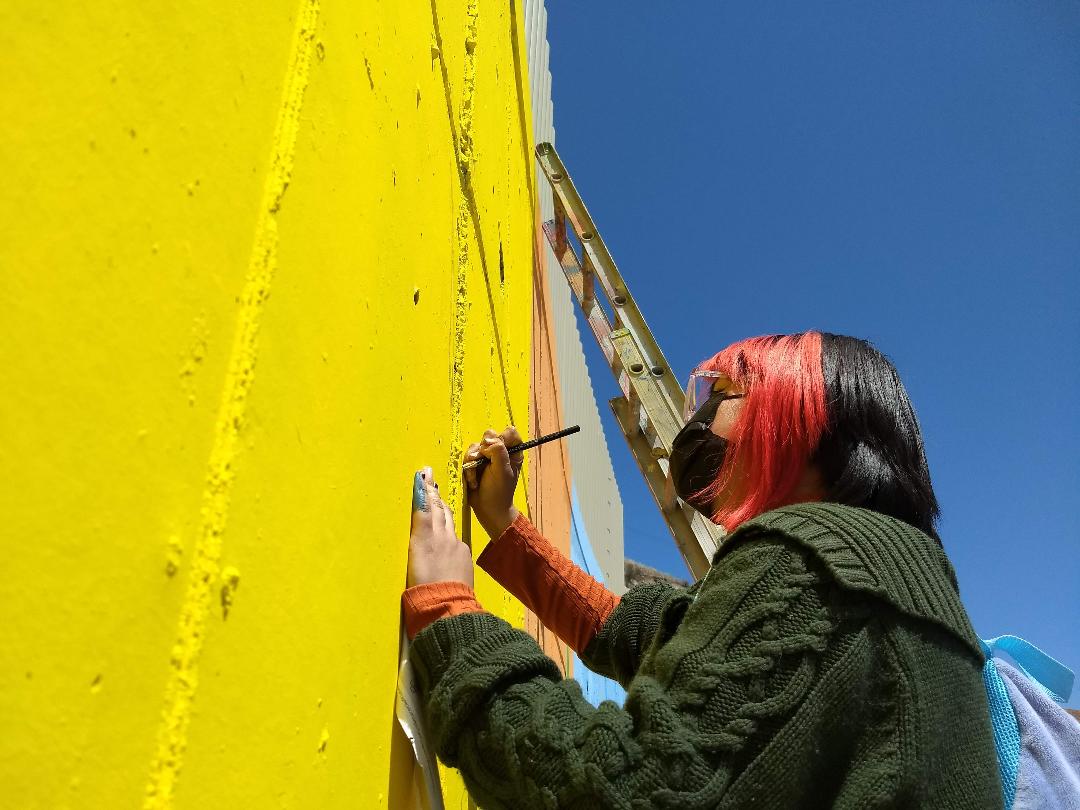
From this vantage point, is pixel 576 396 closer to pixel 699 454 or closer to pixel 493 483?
pixel 493 483

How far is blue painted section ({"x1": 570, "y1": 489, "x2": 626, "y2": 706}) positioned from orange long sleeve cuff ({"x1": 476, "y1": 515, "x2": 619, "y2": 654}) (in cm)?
314

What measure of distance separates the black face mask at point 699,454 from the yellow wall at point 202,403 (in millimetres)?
527

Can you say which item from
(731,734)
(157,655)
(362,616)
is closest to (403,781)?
(362,616)

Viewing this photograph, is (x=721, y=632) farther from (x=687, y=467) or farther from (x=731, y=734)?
(x=687, y=467)

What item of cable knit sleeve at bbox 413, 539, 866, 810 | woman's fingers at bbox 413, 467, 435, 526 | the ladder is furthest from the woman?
the ladder

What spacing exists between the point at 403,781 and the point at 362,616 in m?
0.31

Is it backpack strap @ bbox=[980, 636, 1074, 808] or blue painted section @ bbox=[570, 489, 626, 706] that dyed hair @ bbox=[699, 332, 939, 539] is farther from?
blue painted section @ bbox=[570, 489, 626, 706]

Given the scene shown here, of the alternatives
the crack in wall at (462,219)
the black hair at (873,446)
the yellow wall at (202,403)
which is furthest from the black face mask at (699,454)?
the yellow wall at (202,403)

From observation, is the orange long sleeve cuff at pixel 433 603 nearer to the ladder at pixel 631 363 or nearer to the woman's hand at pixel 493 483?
the woman's hand at pixel 493 483

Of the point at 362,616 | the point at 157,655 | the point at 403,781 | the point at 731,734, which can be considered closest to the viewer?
the point at 157,655

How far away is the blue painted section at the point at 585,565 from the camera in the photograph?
4.96 meters

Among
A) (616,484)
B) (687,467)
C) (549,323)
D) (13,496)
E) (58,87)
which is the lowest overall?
(13,496)

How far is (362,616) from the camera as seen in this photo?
97cm

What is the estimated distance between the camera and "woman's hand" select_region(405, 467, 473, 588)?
46.9 inches
